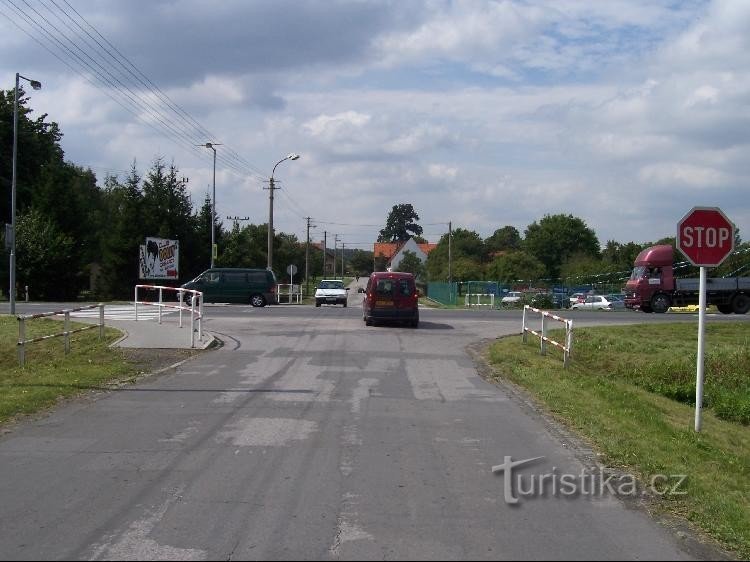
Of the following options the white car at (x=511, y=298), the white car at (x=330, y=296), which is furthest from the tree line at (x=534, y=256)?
the white car at (x=330, y=296)

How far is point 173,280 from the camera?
52812 millimetres

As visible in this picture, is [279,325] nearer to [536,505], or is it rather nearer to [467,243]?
[536,505]

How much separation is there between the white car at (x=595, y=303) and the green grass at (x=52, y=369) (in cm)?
3495

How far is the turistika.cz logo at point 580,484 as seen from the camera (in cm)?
700

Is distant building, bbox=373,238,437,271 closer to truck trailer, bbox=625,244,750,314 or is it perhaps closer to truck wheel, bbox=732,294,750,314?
truck trailer, bbox=625,244,750,314

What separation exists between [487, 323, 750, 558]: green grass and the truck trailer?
439 inches

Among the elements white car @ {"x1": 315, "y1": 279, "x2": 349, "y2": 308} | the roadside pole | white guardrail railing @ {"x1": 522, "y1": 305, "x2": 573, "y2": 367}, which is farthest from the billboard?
the roadside pole

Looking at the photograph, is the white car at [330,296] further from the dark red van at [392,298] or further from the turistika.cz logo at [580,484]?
the turistika.cz logo at [580,484]

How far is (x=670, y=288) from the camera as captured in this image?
1604 inches

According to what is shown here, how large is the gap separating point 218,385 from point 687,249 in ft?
23.7

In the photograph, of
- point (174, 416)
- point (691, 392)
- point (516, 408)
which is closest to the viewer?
point (174, 416)

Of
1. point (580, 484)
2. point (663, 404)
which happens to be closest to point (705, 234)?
point (580, 484)

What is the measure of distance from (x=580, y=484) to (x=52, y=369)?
10516mm

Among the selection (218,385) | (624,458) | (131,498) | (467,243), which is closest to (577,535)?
(624,458)
